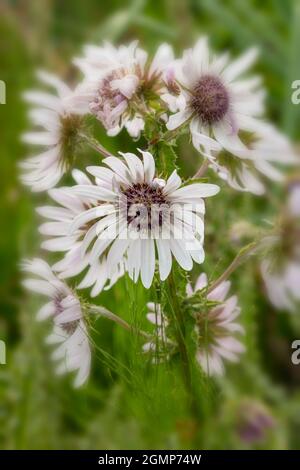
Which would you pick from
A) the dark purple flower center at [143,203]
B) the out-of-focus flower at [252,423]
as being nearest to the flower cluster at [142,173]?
the dark purple flower center at [143,203]

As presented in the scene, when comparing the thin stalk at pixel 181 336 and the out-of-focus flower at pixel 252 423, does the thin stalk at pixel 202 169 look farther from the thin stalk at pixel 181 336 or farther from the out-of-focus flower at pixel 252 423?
the out-of-focus flower at pixel 252 423

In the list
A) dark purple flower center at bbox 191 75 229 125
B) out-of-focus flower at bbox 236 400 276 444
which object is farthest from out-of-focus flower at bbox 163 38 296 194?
out-of-focus flower at bbox 236 400 276 444

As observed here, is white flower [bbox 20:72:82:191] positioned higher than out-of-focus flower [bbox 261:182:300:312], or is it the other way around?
white flower [bbox 20:72:82:191]

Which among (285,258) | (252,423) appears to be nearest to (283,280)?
(285,258)

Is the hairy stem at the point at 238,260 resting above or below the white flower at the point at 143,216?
below

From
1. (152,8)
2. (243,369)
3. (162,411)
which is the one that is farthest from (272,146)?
(152,8)

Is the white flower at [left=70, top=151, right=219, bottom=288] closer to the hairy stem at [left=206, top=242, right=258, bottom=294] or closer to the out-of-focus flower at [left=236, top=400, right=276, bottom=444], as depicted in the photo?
the hairy stem at [left=206, top=242, right=258, bottom=294]

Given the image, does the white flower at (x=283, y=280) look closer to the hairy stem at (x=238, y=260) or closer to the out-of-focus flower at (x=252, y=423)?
the hairy stem at (x=238, y=260)

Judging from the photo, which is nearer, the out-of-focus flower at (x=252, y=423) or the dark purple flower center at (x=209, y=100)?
the dark purple flower center at (x=209, y=100)
